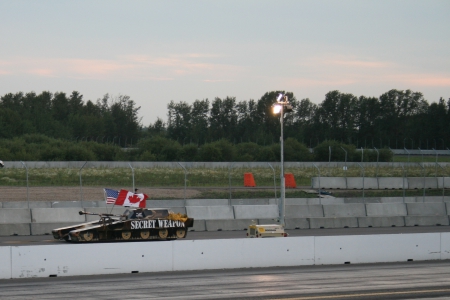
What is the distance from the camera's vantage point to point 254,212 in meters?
29.2

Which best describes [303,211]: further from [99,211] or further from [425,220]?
[99,211]

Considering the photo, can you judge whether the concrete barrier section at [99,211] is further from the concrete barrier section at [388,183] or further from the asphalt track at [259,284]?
the concrete barrier section at [388,183]

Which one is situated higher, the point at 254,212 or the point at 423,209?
the point at 254,212

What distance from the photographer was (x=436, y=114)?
4380 inches

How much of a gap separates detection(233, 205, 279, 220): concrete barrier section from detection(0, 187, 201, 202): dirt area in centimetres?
1028

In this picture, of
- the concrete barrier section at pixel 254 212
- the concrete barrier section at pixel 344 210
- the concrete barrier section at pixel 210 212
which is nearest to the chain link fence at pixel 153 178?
the concrete barrier section at pixel 344 210

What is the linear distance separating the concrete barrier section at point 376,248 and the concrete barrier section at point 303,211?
1134 centimetres

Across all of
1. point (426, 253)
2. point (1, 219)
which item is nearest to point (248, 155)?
point (1, 219)

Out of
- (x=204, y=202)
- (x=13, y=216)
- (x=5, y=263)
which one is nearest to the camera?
(x=5, y=263)

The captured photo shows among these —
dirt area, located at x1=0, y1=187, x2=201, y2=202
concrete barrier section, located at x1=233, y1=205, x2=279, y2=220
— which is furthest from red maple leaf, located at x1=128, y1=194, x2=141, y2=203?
dirt area, located at x1=0, y1=187, x2=201, y2=202

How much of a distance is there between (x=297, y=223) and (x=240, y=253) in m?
11.6

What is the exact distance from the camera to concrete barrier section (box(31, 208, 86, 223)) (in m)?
25.8

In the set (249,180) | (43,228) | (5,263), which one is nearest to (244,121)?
(249,180)

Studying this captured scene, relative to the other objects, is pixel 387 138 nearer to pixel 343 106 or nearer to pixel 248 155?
pixel 343 106
